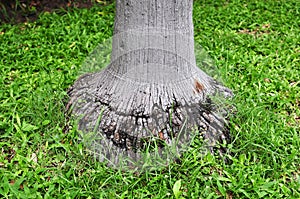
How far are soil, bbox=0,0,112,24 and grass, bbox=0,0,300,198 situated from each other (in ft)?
1.21

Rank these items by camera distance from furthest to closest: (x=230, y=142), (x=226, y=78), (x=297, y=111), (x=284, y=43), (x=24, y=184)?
1. (x=284, y=43)
2. (x=226, y=78)
3. (x=297, y=111)
4. (x=230, y=142)
5. (x=24, y=184)

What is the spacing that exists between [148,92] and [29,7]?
12.3ft

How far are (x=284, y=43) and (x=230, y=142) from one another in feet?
7.67

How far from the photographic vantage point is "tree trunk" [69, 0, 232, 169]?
2.81 m

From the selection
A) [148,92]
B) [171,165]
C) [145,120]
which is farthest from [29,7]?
[171,165]

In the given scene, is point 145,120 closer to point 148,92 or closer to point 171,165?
point 148,92

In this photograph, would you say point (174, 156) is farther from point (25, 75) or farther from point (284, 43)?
point (284, 43)

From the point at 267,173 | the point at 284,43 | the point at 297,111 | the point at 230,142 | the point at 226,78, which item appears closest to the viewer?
the point at 267,173

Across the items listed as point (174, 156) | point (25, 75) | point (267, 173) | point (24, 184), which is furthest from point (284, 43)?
point (24, 184)

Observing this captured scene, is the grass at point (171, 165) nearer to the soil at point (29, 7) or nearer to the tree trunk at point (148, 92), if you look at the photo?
the tree trunk at point (148, 92)

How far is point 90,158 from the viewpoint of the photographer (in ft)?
9.24

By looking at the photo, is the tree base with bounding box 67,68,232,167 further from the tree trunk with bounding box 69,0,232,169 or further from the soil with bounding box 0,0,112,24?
the soil with bounding box 0,0,112,24

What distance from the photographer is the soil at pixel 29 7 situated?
562 cm

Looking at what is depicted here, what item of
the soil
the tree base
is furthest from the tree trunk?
the soil
